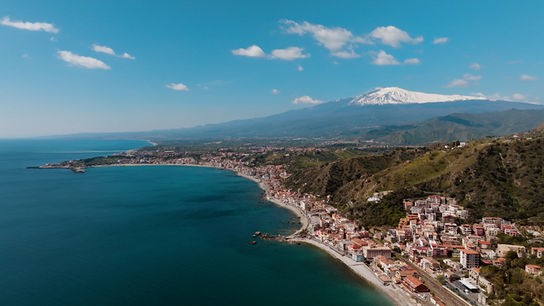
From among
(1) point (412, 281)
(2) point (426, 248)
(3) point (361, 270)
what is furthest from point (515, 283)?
(3) point (361, 270)

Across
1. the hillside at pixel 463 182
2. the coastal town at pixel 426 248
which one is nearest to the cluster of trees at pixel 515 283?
the coastal town at pixel 426 248

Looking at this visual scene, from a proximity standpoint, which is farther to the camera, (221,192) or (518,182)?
(221,192)

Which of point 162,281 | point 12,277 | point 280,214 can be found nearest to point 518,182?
point 280,214

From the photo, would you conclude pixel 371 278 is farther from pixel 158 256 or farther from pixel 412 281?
pixel 158 256

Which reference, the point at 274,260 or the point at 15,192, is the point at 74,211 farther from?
the point at 274,260

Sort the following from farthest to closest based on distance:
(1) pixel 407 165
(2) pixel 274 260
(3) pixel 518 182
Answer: (1) pixel 407 165 → (3) pixel 518 182 → (2) pixel 274 260

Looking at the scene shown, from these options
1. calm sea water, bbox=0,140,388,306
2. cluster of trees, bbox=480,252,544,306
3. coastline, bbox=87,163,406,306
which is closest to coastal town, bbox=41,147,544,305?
coastline, bbox=87,163,406,306

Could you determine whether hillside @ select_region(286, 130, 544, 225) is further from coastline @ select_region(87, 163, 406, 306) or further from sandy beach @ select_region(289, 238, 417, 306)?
sandy beach @ select_region(289, 238, 417, 306)
